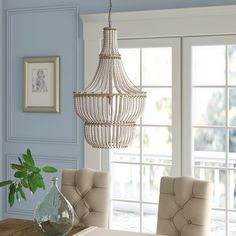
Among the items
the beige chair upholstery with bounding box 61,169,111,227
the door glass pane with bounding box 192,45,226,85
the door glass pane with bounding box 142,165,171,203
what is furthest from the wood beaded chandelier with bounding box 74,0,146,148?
the door glass pane with bounding box 192,45,226,85

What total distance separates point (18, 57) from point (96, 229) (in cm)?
242

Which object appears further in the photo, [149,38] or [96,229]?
[149,38]

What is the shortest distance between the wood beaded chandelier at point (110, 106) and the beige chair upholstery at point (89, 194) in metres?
1.20

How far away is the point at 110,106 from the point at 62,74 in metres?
2.57

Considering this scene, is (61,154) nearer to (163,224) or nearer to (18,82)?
(18,82)

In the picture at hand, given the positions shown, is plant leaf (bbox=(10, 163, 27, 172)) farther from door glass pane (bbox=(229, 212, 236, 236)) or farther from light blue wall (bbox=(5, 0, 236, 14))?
door glass pane (bbox=(229, 212, 236, 236))

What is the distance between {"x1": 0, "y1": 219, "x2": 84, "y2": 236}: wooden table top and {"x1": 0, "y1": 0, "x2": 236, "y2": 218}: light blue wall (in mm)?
1547

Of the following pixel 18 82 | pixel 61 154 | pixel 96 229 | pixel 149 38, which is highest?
pixel 149 38

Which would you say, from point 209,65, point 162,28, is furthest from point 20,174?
point 209,65

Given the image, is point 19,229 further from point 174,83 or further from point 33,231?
point 174,83

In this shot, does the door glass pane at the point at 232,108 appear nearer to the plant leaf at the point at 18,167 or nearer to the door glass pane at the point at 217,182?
the door glass pane at the point at 217,182

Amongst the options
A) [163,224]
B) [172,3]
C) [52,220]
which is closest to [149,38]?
[172,3]

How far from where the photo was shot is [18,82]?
5188 millimetres

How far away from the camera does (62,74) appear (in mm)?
4941
